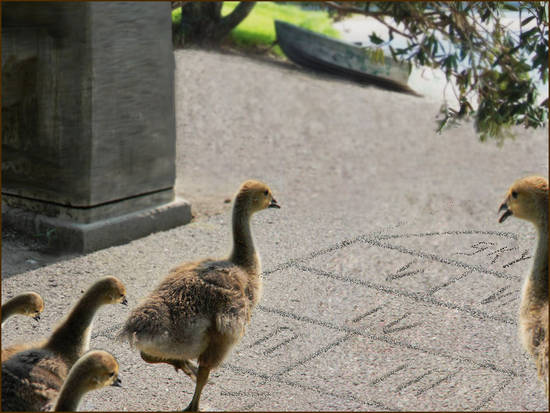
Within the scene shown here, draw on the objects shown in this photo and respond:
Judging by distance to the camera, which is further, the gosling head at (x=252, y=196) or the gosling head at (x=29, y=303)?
the gosling head at (x=252, y=196)

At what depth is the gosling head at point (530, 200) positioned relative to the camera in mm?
4762

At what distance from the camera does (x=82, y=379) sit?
3844 mm

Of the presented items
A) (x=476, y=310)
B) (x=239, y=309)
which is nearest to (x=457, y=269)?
(x=476, y=310)

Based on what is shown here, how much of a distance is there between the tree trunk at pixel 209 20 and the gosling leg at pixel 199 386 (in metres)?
11.3

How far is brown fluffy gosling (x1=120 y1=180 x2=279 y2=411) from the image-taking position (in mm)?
4668

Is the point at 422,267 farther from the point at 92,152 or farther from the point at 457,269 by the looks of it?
the point at 92,152

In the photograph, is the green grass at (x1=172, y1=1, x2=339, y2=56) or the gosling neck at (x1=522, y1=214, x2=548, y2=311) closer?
the gosling neck at (x1=522, y1=214, x2=548, y2=311)

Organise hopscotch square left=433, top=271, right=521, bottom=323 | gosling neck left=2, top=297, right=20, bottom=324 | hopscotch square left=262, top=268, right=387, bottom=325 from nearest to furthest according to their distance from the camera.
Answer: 1. gosling neck left=2, top=297, right=20, bottom=324
2. hopscotch square left=262, top=268, right=387, bottom=325
3. hopscotch square left=433, top=271, right=521, bottom=323

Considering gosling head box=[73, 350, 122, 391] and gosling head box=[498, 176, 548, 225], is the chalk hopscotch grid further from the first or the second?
gosling head box=[73, 350, 122, 391]

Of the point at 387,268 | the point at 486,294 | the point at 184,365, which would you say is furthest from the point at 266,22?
the point at 184,365

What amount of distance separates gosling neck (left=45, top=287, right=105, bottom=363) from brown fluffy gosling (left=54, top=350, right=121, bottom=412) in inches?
32.1

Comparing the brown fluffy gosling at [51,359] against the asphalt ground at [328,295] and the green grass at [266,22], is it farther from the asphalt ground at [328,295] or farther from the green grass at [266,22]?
the green grass at [266,22]

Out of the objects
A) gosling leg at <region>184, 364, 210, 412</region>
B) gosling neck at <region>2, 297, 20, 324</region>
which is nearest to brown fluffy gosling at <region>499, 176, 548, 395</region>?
gosling leg at <region>184, 364, 210, 412</region>

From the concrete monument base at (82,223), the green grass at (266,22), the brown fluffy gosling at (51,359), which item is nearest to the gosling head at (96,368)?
the brown fluffy gosling at (51,359)
